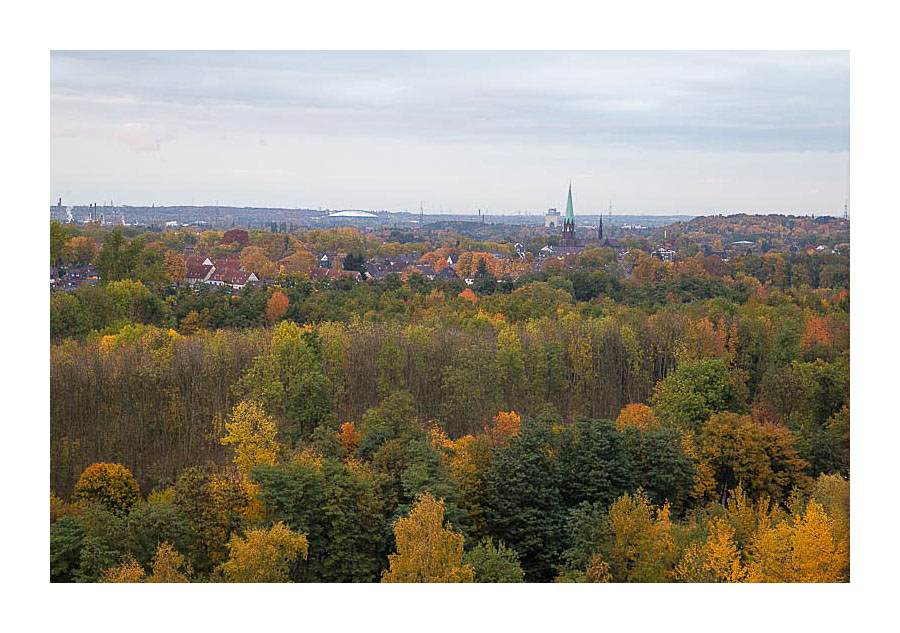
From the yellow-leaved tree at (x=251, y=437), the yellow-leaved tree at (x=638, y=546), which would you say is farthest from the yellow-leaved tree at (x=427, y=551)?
the yellow-leaved tree at (x=251, y=437)

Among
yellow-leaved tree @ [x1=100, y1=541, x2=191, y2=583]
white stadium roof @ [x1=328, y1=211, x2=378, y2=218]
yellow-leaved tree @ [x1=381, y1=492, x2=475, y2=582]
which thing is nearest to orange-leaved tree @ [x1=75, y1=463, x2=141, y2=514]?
yellow-leaved tree @ [x1=100, y1=541, x2=191, y2=583]

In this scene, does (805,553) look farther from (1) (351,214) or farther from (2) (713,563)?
(1) (351,214)

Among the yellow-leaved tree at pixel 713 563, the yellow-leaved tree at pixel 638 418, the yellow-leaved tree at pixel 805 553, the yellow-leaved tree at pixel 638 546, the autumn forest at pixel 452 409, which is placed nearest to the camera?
the yellow-leaved tree at pixel 805 553

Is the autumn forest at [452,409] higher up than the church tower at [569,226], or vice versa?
the church tower at [569,226]

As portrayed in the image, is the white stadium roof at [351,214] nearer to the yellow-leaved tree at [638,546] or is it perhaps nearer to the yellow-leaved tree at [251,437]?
the yellow-leaved tree at [251,437]

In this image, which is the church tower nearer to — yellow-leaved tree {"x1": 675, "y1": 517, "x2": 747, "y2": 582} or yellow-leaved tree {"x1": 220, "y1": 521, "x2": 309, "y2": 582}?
yellow-leaved tree {"x1": 675, "y1": 517, "x2": 747, "y2": 582}
